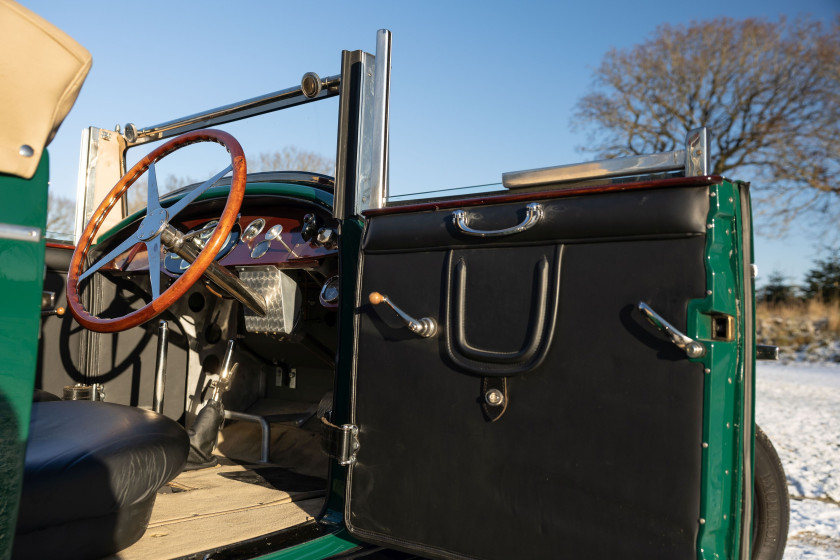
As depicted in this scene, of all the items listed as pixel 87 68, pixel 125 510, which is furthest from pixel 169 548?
pixel 87 68

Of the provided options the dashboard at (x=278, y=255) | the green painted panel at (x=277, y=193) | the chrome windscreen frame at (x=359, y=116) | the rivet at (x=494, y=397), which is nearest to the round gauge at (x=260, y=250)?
the dashboard at (x=278, y=255)

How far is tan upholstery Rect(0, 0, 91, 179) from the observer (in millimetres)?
822

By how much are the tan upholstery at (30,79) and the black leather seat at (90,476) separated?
2.24 ft

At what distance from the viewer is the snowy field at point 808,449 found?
2.37 metres

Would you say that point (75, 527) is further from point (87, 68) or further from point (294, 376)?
point (294, 376)

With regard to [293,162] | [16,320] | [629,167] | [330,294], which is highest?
[293,162]

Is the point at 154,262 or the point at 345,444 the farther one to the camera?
the point at 154,262

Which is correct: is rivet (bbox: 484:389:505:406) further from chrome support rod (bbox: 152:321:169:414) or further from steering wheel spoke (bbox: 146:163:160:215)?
chrome support rod (bbox: 152:321:169:414)

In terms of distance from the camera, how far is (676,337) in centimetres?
117

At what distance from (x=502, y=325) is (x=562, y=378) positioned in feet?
0.53

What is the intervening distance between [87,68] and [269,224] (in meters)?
1.38

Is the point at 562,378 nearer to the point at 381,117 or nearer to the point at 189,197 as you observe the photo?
the point at 381,117

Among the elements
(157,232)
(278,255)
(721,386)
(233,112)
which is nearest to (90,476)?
(157,232)

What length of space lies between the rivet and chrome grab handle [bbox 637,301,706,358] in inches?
13.2
